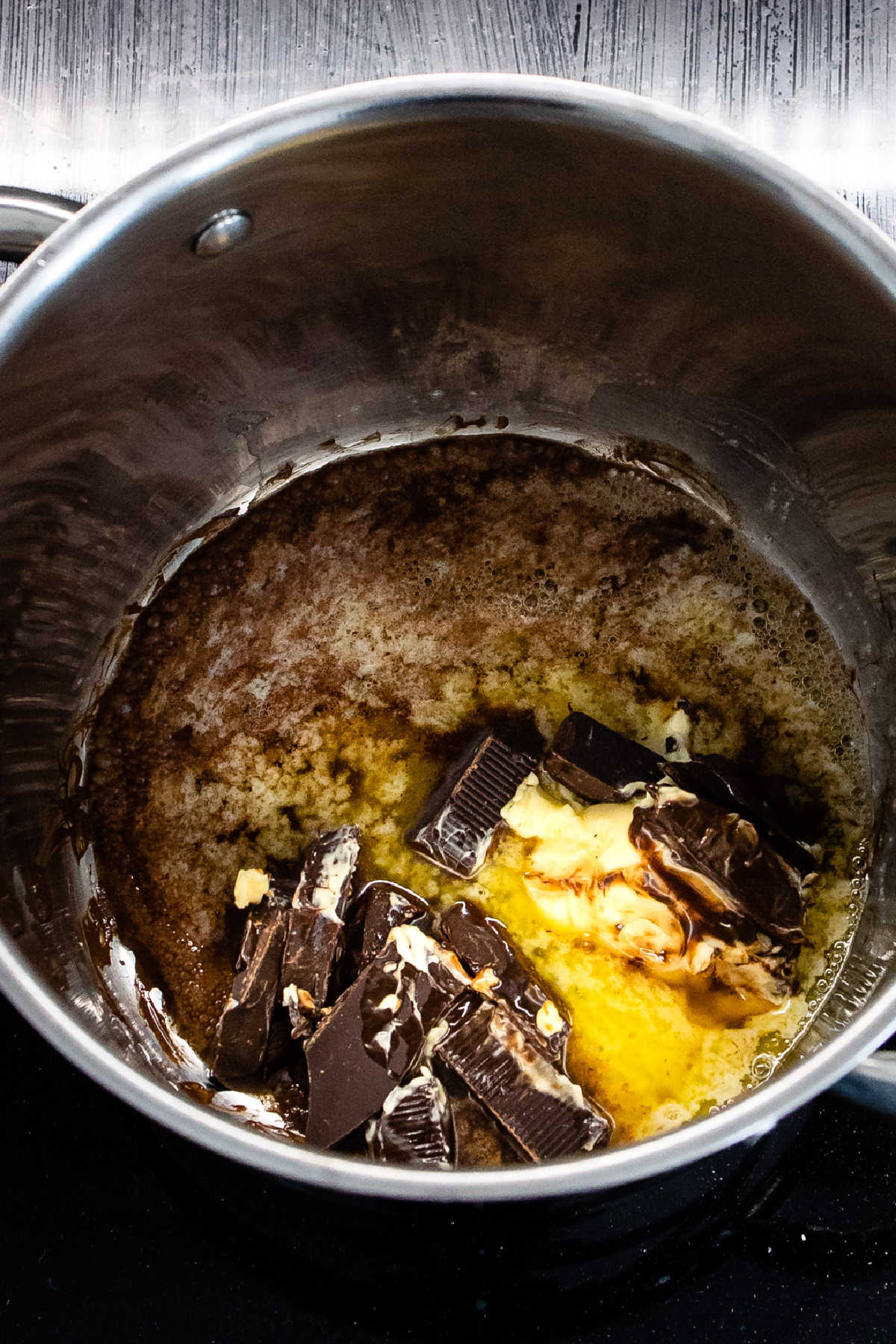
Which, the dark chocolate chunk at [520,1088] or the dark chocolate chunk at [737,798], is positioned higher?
A: the dark chocolate chunk at [737,798]

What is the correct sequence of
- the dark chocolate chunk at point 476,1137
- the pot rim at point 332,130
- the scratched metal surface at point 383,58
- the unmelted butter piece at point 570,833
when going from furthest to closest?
the scratched metal surface at point 383,58 → the unmelted butter piece at point 570,833 → the dark chocolate chunk at point 476,1137 → the pot rim at point 332,130

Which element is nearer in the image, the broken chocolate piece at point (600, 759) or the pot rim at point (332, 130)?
the pot rim at point (332, 130)

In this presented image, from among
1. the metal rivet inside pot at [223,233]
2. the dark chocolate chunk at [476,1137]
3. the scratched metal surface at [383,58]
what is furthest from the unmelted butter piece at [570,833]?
the scratched metal surface at [383,58]

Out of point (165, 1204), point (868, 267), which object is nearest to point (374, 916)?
point (165, 1204)

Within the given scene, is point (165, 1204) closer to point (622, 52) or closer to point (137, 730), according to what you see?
point (137, 730)

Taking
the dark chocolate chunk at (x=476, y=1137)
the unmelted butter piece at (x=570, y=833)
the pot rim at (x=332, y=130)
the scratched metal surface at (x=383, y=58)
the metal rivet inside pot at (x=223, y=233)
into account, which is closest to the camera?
the pot rim at (x=332, y=130)

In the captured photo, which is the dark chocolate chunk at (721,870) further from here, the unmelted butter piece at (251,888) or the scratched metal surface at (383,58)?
the scratched metal surface at (383,58)

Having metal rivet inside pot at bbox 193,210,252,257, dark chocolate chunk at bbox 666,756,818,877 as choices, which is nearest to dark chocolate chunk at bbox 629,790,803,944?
dark chocolate chunk at bbox 666,756,818,877

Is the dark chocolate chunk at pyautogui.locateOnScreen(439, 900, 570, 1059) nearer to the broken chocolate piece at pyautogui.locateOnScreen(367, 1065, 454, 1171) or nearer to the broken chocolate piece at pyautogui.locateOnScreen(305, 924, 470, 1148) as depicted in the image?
the broken chocolate piece at pyautogui.locateOnScreen(305, 924, 470, 1148)
